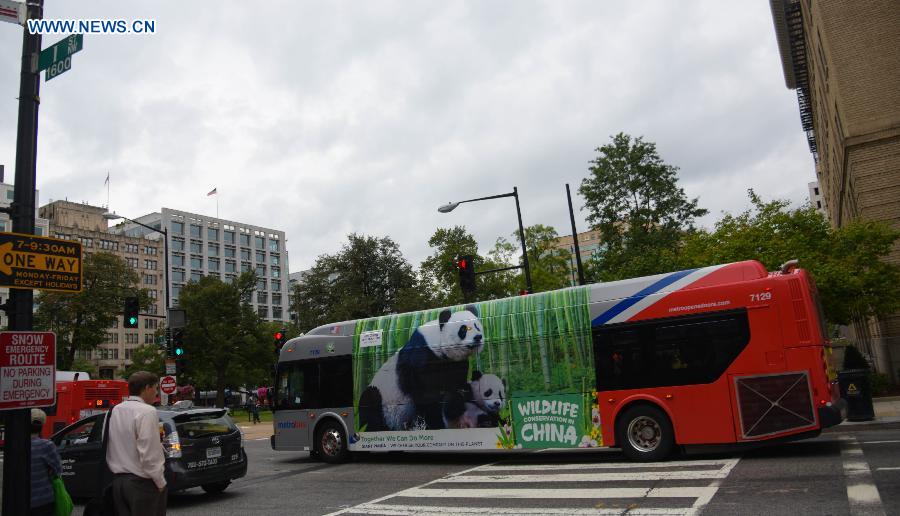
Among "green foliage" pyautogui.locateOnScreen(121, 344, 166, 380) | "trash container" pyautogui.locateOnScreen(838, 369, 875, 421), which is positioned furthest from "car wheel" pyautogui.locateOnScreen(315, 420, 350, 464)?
"green foliage" pyautogui.locateOnScreen(121, 344, 166, 380)

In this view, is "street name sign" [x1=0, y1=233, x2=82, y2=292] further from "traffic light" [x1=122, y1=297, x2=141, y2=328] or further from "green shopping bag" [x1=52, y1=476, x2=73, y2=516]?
"traffic light" [x1=122, y1=297, x2=141, y2=328]

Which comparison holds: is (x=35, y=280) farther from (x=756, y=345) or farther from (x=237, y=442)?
(x=756, y=345)

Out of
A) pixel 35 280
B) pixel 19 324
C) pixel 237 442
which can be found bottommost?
pixel 237 442

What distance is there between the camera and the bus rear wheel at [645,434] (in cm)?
1205

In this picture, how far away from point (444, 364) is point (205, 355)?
4914 centimetres

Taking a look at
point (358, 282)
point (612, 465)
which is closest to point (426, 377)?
point (612, 465)

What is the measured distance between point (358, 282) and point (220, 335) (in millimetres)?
14297

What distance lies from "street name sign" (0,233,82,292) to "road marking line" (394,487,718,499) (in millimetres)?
6175

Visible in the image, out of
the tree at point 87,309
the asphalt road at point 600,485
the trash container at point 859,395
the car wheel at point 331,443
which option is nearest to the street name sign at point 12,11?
the asphalt road at point 600,485

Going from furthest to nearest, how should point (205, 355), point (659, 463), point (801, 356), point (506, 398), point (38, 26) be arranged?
1. point (205, 355)
2. point (506, 398)
3. point (659, 463)
4. point (801, 356)
5. point (38, 26)

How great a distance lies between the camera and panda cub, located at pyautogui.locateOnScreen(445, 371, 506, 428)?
1385 cm

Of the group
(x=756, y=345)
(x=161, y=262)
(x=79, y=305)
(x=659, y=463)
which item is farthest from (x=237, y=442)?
(x=161, y=262)

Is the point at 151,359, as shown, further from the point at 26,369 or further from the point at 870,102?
the point at 26,369

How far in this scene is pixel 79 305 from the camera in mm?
66375
